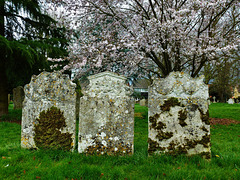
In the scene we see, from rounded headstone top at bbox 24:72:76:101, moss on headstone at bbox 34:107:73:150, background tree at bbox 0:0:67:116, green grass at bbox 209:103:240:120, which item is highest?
background tree at bbox 0:0:67:116

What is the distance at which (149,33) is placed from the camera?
24.7 feet

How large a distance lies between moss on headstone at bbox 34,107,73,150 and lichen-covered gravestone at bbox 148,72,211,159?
1.82 metres

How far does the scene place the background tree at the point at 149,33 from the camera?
23.7ft

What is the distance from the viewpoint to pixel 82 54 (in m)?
8.23

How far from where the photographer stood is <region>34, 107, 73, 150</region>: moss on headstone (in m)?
3.71

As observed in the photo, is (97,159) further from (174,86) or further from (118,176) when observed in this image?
(174,86)

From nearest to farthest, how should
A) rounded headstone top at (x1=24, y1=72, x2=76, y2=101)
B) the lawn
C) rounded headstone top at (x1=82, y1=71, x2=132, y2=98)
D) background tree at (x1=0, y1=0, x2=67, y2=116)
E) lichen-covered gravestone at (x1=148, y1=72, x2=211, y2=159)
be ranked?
1. the lawn
2. lichen-covered gravestone at (x1=148, y1=72, x2=211, y2=159)
3. rounded headstone top at (x1=82, y1=71, x2=132, y2=98)
4. rounded headstone top at (x1=24, y1=72, x2=76, y2=101)
5. background tree at (x1=0, y1=0, x2=67, y2=116)

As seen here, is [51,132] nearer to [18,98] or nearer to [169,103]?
[169,103]

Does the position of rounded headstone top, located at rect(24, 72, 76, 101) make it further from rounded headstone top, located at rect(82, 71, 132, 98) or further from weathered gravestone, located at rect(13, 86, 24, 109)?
weathered gravestone, located at rect(13, 86, 24, 109)

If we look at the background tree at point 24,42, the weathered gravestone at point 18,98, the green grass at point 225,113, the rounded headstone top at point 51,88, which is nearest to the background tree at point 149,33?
the background tree at point 24,42

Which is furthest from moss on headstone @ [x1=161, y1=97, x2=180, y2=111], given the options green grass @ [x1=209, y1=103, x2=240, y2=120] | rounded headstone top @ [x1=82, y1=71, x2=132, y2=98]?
green grass @ [x1=209, y1=103, x2=240, y2=120]

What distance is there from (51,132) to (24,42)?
280 inches

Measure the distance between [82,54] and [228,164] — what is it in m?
7.00

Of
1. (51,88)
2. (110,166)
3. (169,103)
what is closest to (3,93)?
(51,88)
